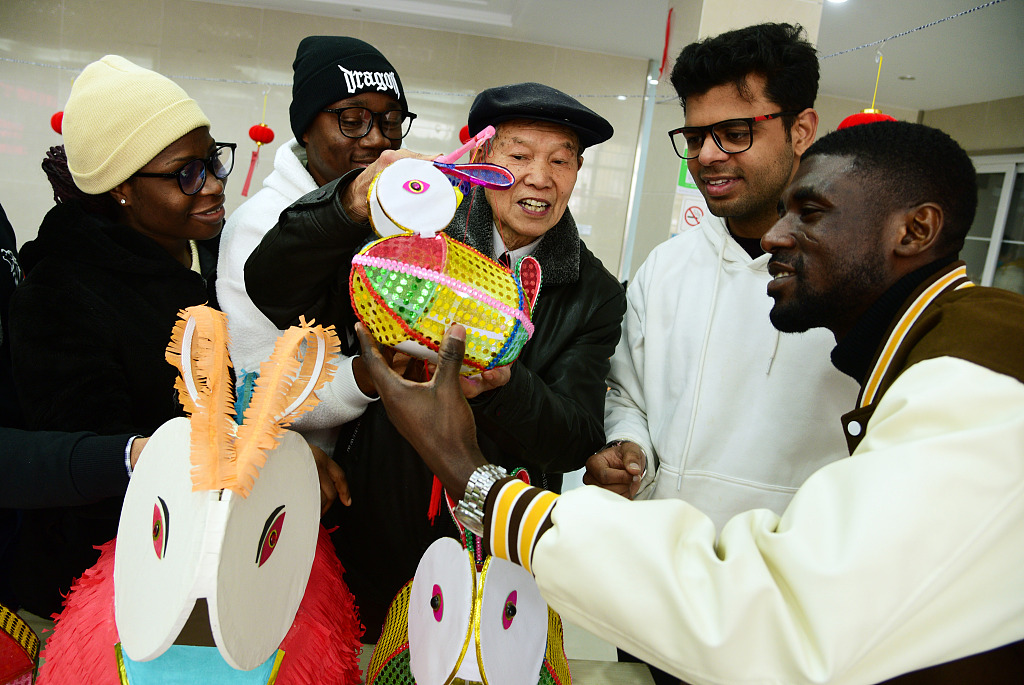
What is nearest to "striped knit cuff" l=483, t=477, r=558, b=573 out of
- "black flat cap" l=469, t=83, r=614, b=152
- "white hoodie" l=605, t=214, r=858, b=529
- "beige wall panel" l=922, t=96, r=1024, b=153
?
"white hoodie" l=605, t=214, r=858, b=529

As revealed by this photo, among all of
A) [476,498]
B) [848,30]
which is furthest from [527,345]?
[848,30]

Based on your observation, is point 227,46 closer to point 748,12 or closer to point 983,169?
point 748,12

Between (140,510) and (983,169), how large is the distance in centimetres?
931

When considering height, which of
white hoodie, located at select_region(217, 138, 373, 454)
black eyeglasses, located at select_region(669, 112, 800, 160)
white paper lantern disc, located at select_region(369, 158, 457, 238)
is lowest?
white hoodie, located at select_region(217, 138, 373, 454)

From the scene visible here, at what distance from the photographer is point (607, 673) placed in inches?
52.2

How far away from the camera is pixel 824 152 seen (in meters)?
1.15

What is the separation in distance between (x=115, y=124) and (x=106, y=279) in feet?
1.12

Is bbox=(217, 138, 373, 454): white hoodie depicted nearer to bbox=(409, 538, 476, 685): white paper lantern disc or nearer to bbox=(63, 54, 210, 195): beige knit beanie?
bbox=(63, 54, 210, 195): beige knit beanie

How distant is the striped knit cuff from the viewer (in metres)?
0.93

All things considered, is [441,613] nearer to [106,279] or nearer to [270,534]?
[270,534]

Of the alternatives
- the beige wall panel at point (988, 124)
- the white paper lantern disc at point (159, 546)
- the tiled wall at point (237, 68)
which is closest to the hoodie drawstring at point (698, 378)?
the white paper lantern disc at point (159, 546)

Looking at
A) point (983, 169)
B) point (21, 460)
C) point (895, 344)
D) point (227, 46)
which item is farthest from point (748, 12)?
point (983, 169)

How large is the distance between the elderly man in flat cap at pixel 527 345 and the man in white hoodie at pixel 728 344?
Result: 5.9 inches

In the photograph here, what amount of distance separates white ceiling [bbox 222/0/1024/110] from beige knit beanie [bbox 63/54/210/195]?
5.05m
